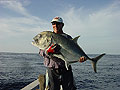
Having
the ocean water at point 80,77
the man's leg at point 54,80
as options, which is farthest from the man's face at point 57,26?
the ocean water at point 80,77

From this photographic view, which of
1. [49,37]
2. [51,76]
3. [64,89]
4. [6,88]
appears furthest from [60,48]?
[6,88]

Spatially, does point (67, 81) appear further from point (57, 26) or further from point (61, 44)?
point (57, 26)

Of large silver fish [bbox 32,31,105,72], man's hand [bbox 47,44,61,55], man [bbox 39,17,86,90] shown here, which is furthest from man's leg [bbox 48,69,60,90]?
→ man's hand [bbox 47,44,61,55]

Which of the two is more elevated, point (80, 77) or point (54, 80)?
point (54, 80)

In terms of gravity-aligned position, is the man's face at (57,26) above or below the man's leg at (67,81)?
above

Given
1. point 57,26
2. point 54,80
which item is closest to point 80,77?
point 54,80

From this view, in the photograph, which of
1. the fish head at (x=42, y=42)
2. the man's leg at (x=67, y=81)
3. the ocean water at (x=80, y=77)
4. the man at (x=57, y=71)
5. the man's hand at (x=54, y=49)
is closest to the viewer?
the man's hand at (x=54, y=49)

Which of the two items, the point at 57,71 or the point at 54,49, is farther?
the point at 57,71

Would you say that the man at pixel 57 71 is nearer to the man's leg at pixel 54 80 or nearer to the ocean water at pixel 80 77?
the man's leg at pixel 54 80

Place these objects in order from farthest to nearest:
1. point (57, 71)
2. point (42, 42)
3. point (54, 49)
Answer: point (57, 71), point (42, 42), point (54, 49)

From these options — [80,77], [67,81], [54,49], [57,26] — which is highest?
[57,26]

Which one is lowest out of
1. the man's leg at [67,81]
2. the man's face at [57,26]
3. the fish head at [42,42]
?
the man's leg at [67,81]

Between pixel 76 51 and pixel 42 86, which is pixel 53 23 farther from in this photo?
pixel 42 86

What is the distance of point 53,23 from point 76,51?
1329 mm
